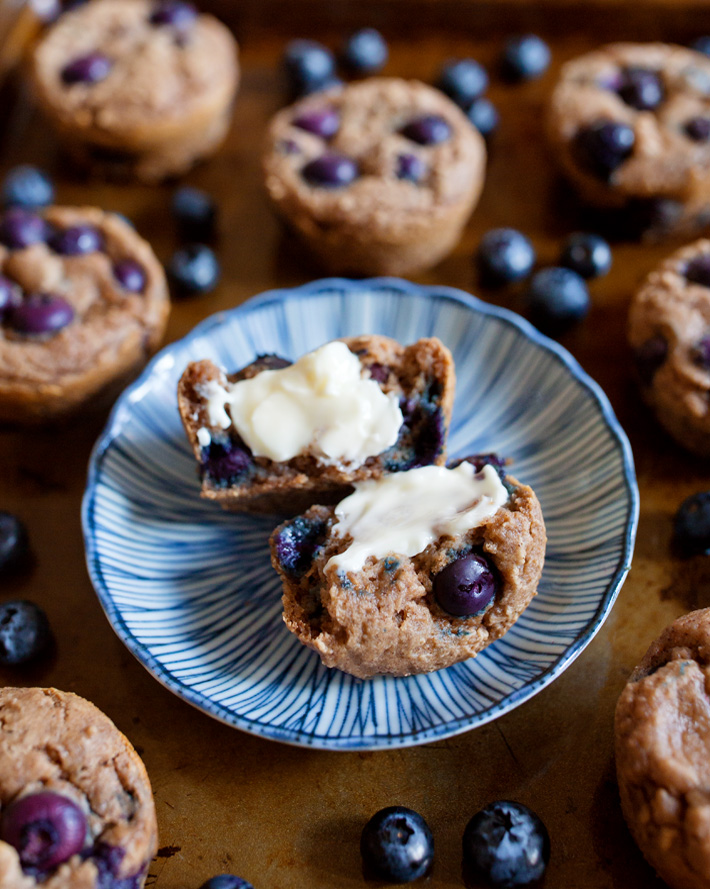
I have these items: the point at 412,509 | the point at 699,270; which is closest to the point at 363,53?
the point at 699,270

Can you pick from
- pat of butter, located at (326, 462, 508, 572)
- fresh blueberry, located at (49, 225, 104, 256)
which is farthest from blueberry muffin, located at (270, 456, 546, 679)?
fresh blueberry, located at (49, 225, 104, 256)

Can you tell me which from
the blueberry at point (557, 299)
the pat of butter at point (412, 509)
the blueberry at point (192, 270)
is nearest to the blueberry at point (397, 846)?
the pat of butter at point (412, 509)

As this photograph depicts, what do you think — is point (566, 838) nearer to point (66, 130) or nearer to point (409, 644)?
point (409, 644)

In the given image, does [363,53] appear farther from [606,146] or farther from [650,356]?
[650,356]

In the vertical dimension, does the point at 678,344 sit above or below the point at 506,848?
above

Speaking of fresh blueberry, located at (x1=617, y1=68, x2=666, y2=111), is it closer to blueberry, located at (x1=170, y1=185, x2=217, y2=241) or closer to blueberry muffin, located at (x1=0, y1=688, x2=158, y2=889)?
blueberry, located at (x1=170, y1=185, x2=217, y2=241)

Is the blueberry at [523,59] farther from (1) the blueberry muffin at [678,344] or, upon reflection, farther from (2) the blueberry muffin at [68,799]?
(2) the blueberry muffin at [68,799]
